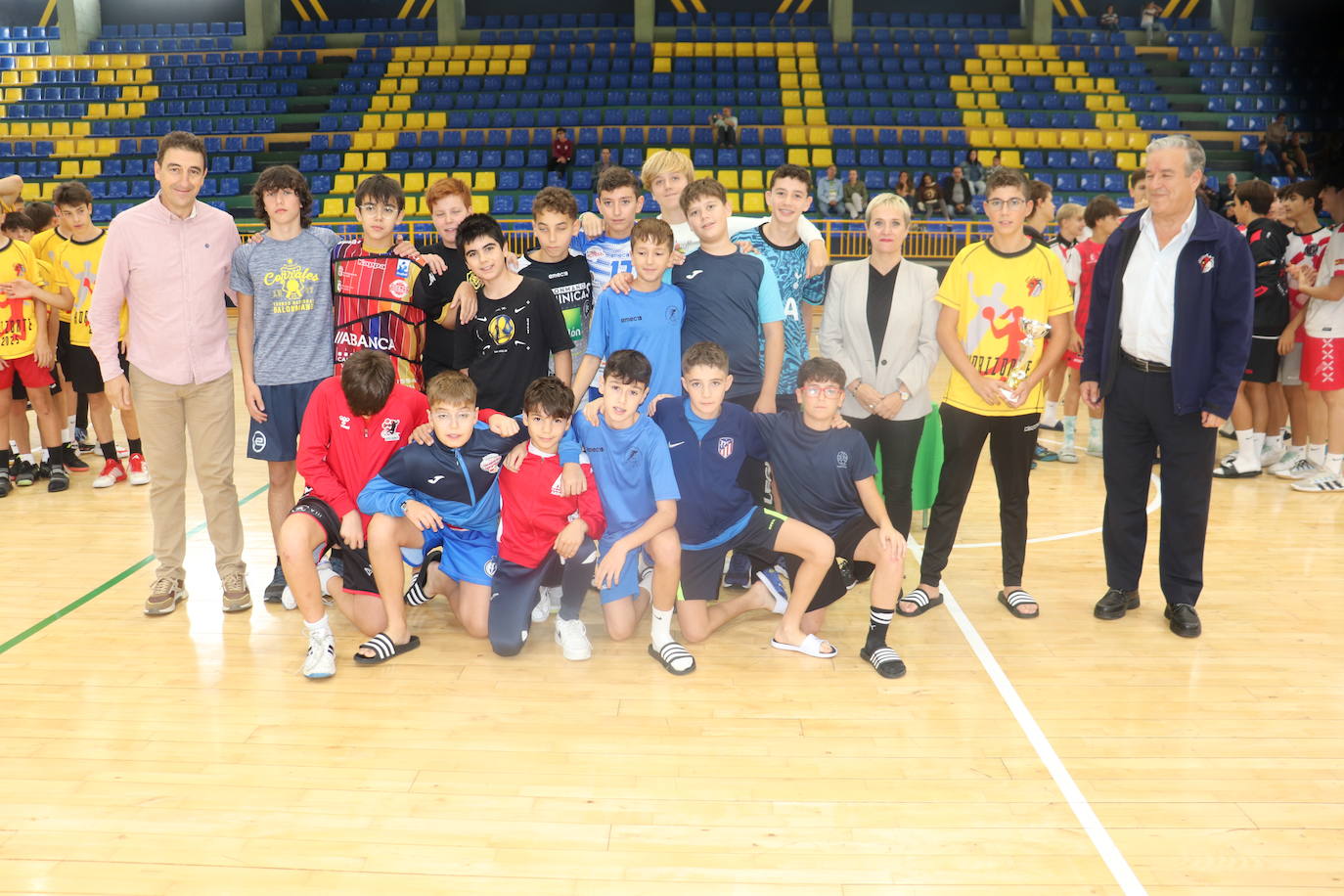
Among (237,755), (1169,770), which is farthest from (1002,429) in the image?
(237,755)

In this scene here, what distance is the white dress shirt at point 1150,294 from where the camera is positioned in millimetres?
3996

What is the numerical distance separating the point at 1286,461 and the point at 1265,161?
13456mm

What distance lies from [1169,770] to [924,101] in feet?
60.0

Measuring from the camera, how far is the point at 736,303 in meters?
4.26

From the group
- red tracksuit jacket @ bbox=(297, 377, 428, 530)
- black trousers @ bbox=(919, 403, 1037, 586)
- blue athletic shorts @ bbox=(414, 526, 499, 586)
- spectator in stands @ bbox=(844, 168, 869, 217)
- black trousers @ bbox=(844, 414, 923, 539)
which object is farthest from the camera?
spectator in stands @ bbox=(844, 168, 869, 217)

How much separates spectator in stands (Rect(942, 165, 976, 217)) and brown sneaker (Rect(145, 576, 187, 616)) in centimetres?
1424

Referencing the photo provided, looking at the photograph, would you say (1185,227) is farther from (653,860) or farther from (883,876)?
(653,860)

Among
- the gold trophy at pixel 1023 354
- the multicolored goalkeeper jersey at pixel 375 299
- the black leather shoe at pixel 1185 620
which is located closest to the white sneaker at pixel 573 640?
the multicolored goalkeeper jersey at pixel 375 299

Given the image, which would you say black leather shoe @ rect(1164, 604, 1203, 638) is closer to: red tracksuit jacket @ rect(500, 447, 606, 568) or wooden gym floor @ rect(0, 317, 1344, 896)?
wooden gym floor @ rect(0, 317, 1344, 896)

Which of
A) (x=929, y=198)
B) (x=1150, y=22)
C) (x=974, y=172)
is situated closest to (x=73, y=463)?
(x=929, y=198)

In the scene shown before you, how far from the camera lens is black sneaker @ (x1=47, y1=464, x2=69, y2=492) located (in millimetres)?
6145

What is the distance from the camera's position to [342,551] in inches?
157

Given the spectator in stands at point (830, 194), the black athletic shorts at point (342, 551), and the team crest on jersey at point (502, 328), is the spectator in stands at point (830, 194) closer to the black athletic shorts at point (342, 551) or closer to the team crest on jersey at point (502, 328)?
the team crest on jersey at point (502, 328)

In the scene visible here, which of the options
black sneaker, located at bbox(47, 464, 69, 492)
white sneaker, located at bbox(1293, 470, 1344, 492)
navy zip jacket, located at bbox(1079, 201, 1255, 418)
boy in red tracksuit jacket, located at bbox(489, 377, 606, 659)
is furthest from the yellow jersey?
white sneaker, located at bbox(1293, 470, 1344, 492)
